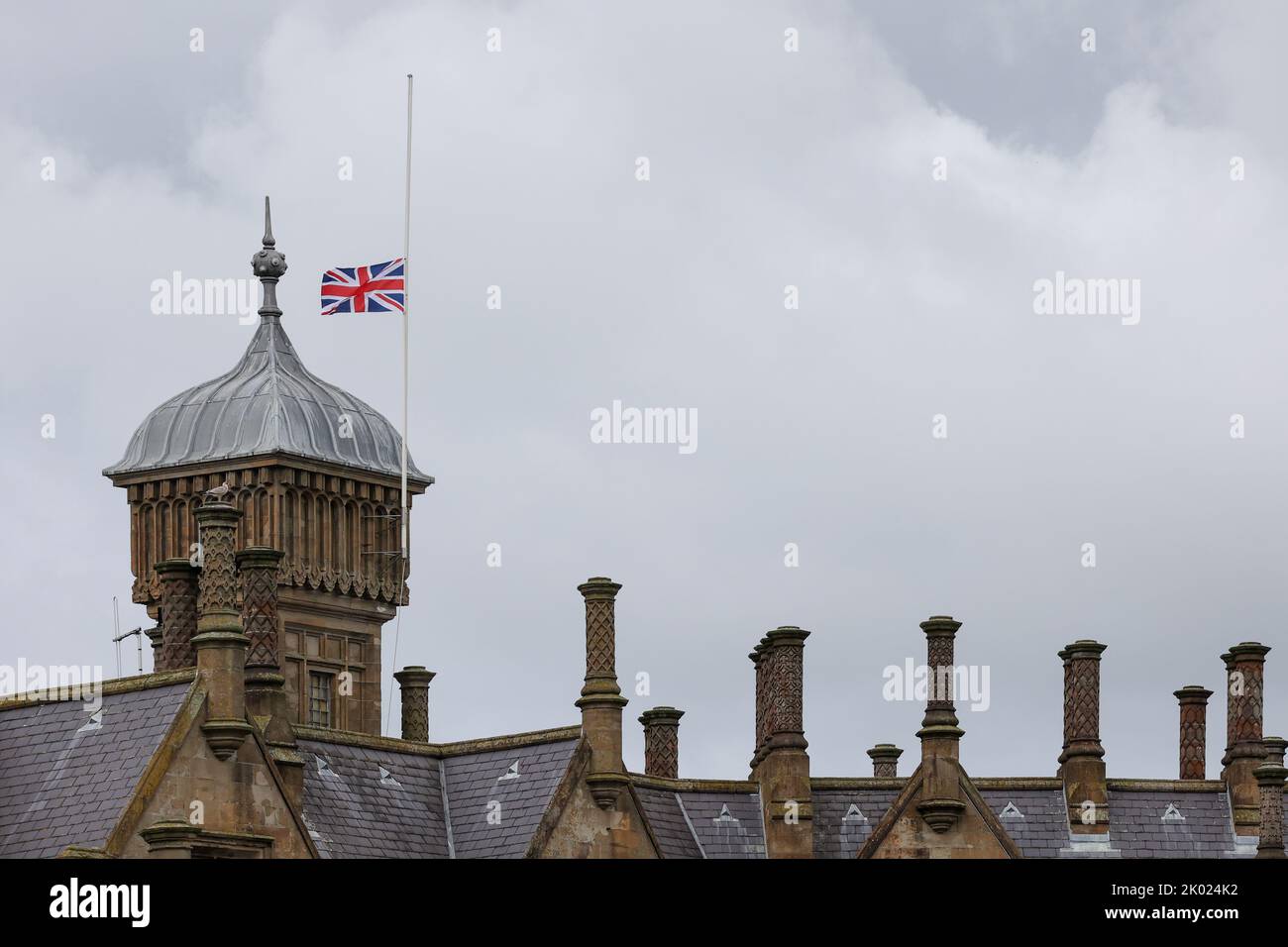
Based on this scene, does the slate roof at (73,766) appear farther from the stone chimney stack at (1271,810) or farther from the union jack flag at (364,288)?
the stone chimney stack at (1271,810)

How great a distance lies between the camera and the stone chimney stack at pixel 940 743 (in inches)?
2820

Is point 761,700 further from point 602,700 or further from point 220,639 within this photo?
point 220,639

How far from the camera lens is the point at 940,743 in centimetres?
7188

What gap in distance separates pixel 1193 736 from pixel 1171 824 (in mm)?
5194

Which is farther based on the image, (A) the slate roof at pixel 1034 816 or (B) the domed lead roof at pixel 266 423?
(B) the domed lead roof at pixel 266 423

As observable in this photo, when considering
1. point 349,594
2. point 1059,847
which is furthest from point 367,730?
point 1059,847

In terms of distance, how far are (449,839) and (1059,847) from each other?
1525 cm

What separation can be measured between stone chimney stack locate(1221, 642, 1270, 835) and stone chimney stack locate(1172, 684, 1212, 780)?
5.09 feet

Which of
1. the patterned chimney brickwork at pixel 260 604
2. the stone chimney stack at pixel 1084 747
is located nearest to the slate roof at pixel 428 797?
the patterned chimney brickwork at pixel 260 604

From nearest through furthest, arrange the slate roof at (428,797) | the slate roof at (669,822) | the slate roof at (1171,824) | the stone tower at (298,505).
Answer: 1. the slate roof at (428,797)
2. the slate roof at (669,822)
3. the slate roof at (1171,824)
4. the stone tower at (298,505)

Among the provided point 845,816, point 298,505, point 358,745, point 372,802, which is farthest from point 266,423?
point 845,816

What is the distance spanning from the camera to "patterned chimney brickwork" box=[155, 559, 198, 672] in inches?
2493

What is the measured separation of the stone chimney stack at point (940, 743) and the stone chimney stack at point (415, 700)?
1192 centimetres
